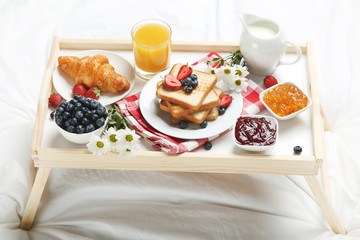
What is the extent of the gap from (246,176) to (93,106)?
83 centimetres

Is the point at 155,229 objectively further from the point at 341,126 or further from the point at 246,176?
the point at 341,126

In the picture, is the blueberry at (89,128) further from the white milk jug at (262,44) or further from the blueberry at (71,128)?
the white milk jug at (262,44)

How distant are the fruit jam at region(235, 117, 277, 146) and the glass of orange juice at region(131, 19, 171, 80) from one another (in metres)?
0.45

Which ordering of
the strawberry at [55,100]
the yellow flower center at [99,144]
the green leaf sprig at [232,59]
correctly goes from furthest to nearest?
the green leaf sprig at [232,59], the strawberry at [55,100], the yellow flower center at [99,144]

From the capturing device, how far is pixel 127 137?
61.7 inches

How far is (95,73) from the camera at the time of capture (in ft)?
5.90

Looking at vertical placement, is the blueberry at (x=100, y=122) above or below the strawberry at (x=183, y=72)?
below

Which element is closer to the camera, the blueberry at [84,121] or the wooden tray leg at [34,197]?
the blueberry at [84,121]

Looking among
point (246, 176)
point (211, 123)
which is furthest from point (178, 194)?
point (211, 123)

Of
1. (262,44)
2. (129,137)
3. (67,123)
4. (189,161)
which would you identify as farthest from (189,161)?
(262,44)

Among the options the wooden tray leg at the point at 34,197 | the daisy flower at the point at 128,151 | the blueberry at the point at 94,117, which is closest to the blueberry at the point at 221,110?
the daisy flower at the point at 128,151

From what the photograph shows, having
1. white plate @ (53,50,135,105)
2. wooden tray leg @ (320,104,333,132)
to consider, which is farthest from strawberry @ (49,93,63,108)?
wooden tray leg @ (320,104,333,132)

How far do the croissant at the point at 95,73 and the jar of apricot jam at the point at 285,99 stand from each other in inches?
22.6

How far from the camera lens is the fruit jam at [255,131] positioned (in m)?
1.59
